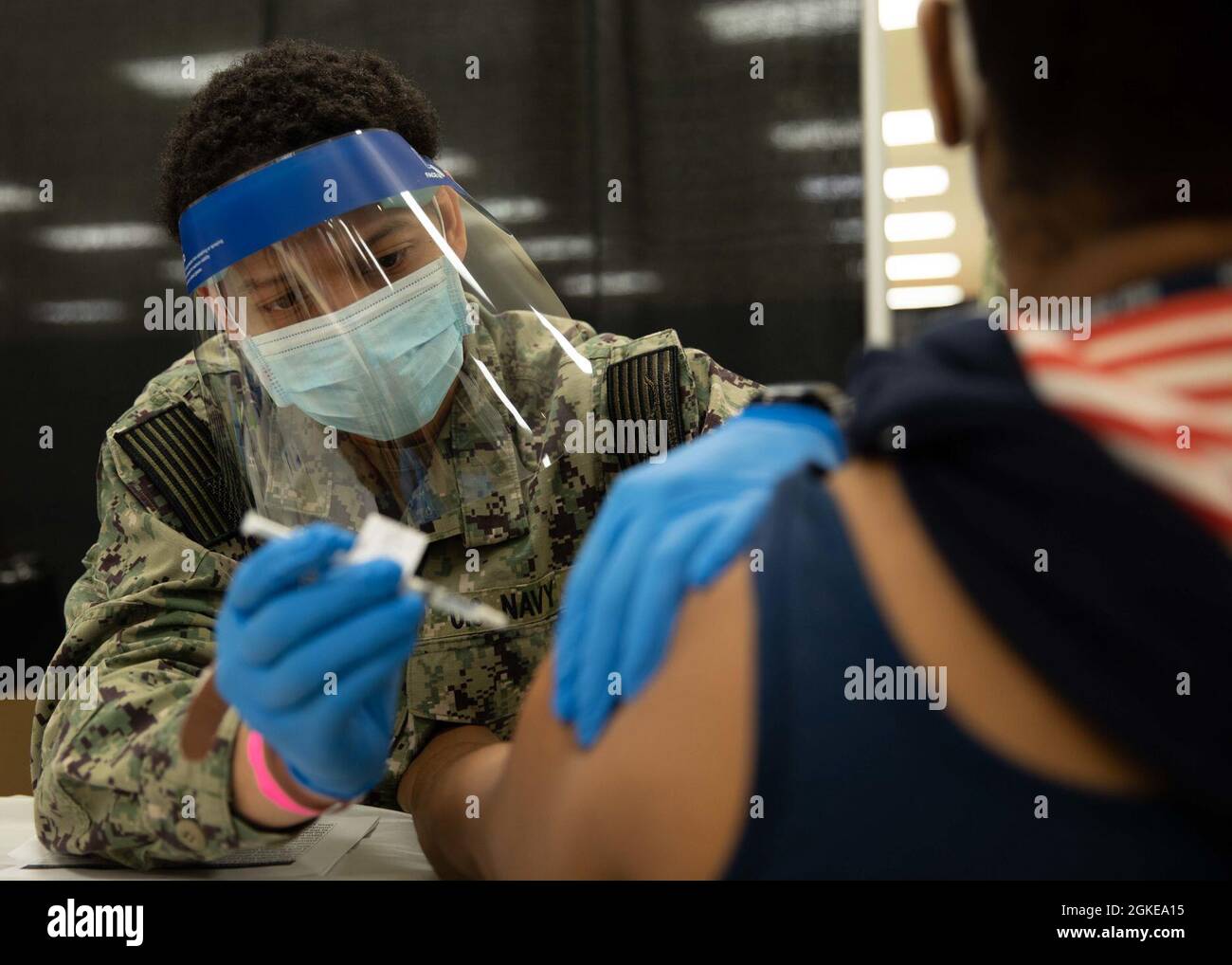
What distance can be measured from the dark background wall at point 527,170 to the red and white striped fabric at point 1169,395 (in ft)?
5.20

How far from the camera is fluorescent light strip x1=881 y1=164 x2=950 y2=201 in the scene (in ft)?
6.64

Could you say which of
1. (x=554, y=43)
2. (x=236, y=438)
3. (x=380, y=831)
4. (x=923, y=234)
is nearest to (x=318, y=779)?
(x=380, y=831)

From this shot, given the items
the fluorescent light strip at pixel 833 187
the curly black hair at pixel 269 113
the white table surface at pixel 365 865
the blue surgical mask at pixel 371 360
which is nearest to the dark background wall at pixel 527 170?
the fluorescent light strip at pixel 833 187

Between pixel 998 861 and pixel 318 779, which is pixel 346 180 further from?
pixel 998 861

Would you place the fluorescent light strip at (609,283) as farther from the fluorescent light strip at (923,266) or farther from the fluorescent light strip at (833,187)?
the fluorescent light strip at (923,266)

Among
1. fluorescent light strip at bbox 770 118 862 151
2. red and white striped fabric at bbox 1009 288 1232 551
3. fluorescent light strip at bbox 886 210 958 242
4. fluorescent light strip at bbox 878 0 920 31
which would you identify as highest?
fluorescent light strip at bbox 878 0 920 31

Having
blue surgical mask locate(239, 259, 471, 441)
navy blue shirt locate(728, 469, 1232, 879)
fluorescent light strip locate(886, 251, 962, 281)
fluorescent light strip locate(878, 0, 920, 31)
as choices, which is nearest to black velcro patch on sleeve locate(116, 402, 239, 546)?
blue surgical mask locate(239, 259, 471, 441)

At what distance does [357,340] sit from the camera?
3.72 ft

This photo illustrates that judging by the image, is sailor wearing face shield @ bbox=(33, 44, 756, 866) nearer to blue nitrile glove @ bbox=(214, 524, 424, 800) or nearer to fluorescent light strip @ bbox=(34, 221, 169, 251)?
blue nitrile glove @ bbox=(214, 524, 424, 800)

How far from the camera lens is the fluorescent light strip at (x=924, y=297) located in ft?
5.76

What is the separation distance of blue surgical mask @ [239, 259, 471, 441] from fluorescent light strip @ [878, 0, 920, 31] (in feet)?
4.13

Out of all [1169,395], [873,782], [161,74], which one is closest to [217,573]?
[873,782]

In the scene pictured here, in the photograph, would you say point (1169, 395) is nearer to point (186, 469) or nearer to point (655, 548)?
point (655, 548)

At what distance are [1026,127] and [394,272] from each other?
0.73 meters
